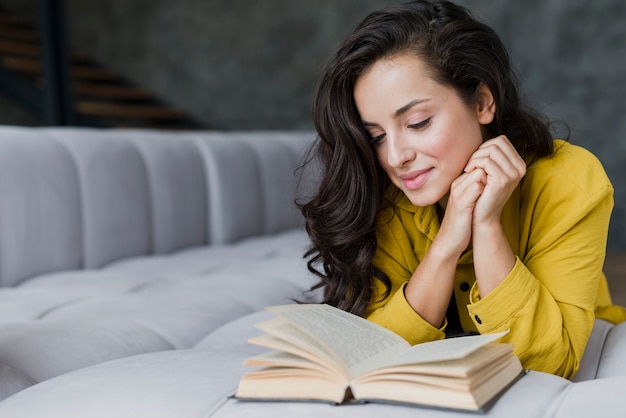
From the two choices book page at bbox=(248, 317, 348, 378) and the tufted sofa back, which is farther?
the tufted sofa back

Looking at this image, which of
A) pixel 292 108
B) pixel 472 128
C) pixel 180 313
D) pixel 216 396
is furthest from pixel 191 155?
pixel 292 108

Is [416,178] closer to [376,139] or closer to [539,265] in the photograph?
[376,139]

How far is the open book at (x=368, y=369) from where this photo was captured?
0.83m

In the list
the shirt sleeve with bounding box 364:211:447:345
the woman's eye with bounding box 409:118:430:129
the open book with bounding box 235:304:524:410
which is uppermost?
the woman's eye with bounding box 409:118:430:129

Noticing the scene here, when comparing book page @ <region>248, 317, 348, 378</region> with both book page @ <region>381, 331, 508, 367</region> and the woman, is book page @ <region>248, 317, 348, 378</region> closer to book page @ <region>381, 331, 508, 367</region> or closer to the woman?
book page @ <region>381, 331, 508, 367</region>

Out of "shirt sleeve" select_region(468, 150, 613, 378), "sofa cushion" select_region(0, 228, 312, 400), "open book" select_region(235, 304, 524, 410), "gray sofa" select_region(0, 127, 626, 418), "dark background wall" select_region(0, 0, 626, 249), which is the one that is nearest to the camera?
"open book" select_region(235, 304, 524, 410)

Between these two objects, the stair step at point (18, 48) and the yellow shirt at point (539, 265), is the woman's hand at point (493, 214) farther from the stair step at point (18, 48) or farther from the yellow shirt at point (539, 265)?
the stair step at point (18, 48)

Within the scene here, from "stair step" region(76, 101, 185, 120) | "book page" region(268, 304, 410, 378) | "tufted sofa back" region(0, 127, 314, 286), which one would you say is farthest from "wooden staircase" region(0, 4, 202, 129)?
"book page" region(268, 304, 410, 378)

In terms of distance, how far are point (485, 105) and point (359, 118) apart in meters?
0.22

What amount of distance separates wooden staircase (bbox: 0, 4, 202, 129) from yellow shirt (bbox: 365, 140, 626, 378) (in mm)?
3515

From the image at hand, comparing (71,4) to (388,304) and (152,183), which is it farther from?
(388,304)

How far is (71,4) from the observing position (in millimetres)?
6898

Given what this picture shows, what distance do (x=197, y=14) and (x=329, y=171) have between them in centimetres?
534

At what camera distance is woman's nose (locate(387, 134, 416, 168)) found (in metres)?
1.23
